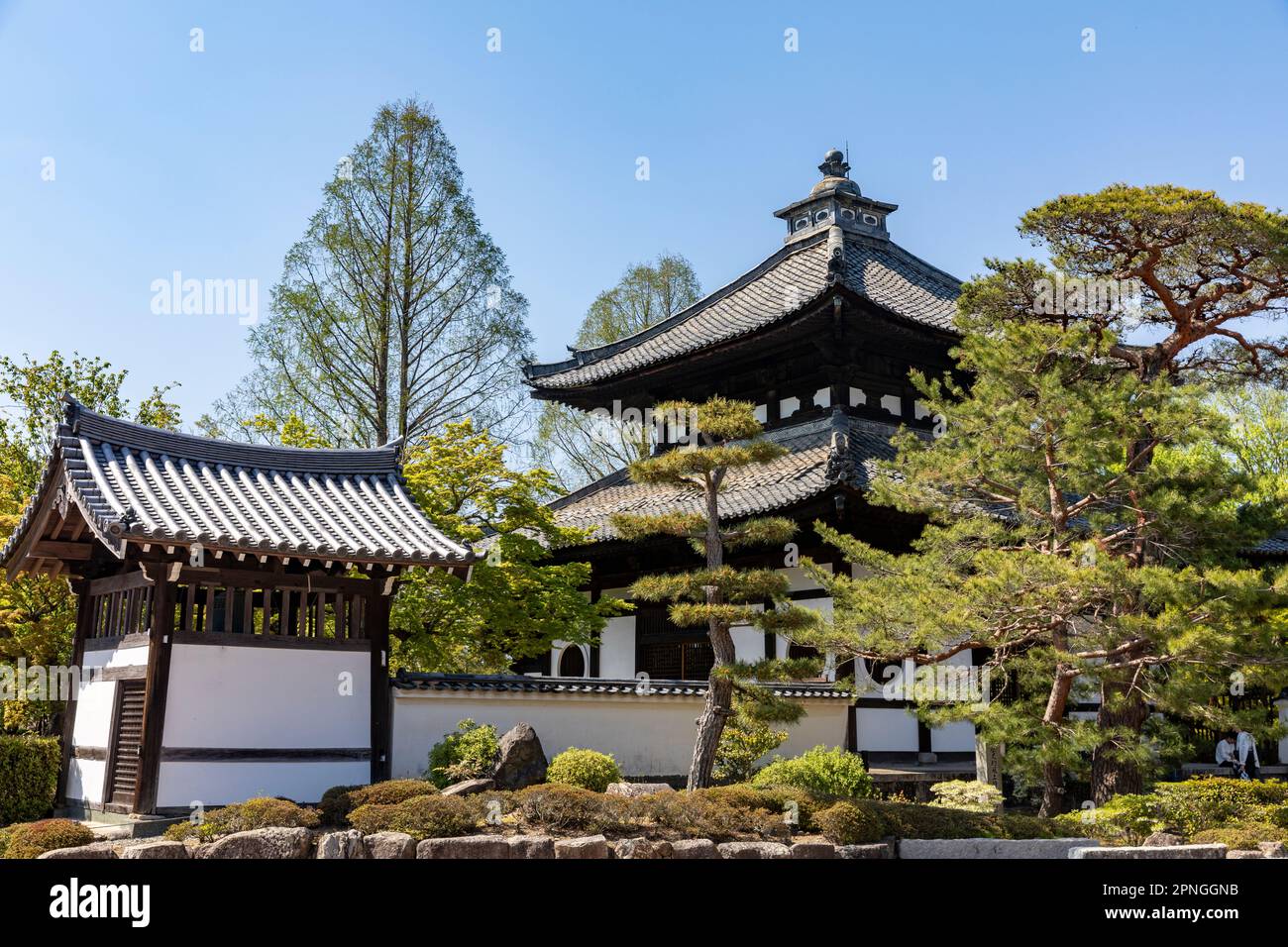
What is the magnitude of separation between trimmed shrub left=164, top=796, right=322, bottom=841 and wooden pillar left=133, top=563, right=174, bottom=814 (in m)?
1.40

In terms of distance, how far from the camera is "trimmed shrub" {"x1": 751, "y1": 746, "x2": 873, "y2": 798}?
48.8 ft

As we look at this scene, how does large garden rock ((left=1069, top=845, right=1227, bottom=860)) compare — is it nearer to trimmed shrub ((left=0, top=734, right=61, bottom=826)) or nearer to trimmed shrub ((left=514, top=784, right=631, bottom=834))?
trimmed shrub ((left=514, top=784, right=631, bottom=834))

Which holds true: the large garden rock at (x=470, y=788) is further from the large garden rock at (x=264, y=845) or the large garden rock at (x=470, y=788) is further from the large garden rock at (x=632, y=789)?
the large garden rock at (x=264, y=845)

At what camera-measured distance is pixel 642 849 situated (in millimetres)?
11336

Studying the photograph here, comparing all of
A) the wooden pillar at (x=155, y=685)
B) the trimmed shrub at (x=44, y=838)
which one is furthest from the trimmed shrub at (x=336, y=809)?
the trimmed shrub at (x=44, y=838)

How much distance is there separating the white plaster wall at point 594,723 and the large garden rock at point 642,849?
17.1 ft

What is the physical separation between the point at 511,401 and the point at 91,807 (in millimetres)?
17515

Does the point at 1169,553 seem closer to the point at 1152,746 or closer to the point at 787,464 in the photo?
the point at 1152,746

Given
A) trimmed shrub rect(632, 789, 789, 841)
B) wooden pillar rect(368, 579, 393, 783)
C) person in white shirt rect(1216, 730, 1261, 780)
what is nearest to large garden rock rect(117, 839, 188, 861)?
wooden pillar rect(368, 579, 393, 783)

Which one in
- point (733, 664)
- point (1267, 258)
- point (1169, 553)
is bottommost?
point (733, 664)

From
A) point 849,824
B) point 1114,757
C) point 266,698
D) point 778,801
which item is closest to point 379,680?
point 266,698

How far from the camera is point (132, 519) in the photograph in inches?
519
